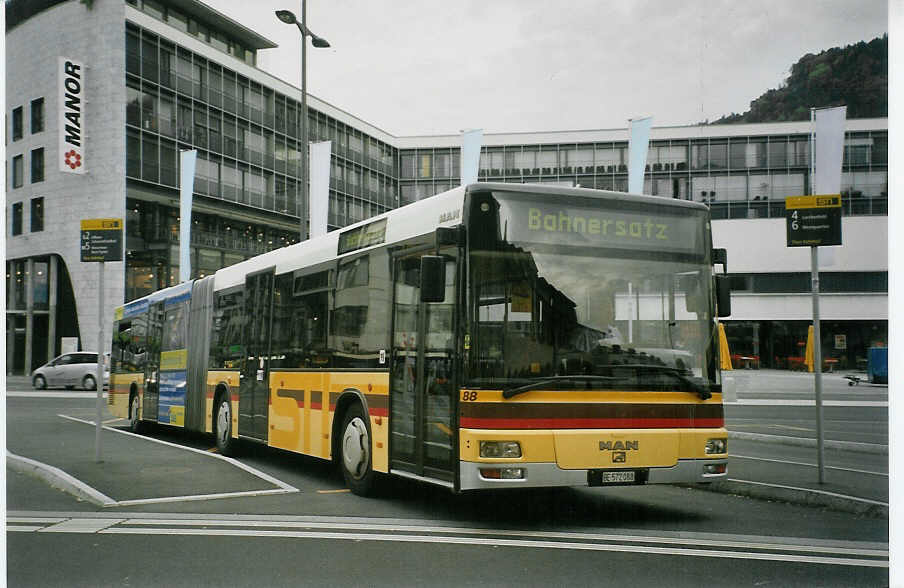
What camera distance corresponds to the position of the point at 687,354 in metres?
8.75

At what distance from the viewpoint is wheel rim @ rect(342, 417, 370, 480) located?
408 inches

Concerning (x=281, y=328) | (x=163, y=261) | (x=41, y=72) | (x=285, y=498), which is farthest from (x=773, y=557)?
(x=163, y=261)

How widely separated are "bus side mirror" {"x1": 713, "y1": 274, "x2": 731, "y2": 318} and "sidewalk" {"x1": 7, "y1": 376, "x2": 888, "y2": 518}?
7.62 ft

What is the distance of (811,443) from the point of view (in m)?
16.7

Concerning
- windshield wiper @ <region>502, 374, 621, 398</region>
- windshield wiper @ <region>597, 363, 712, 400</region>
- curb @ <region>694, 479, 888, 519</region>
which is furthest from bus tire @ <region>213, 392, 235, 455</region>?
windshield wiper @ <region>597, 363, 712, 400</region>

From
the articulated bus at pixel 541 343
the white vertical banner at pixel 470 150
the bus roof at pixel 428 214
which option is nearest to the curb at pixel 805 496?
the articulated bus at pixel 541 343

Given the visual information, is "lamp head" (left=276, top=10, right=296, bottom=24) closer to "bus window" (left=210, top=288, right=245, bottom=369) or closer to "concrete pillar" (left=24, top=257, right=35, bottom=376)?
"bus window" (left=210, top=288, right=245, bottom=369)

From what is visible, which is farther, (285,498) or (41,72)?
(41,72)

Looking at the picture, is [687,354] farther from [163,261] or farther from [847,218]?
[163,261]

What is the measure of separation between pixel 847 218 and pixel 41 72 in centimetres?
1147

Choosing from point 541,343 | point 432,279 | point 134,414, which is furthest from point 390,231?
point 134,414

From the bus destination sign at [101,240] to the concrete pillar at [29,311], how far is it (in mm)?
2587

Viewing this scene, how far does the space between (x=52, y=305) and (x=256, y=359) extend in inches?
267

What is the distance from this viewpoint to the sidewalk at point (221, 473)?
10.1 meters
